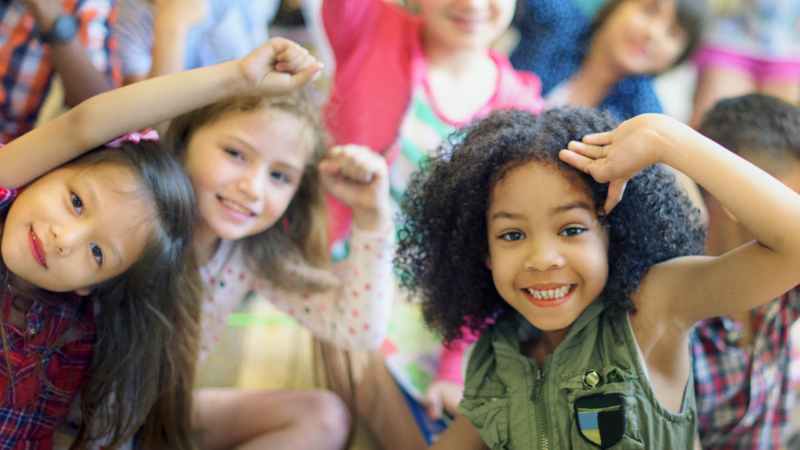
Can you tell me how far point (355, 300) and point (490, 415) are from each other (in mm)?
351

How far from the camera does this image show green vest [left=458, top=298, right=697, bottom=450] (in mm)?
708

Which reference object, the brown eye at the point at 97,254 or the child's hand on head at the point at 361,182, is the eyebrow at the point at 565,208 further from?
the brown eye at the point at 97,254

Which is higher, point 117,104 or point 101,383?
point 117,104

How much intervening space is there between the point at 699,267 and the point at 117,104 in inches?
31.7

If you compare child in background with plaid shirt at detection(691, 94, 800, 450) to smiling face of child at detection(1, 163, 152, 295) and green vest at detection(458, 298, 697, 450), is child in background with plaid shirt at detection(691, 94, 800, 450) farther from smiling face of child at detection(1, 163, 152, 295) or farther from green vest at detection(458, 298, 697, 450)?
smiling face of child at detection(1, 163, 152, 295)

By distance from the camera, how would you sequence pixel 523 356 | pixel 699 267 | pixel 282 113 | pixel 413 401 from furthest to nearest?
pixel 413 401 → pixel 282 113 → pixel 523 356 → pixel 699 267

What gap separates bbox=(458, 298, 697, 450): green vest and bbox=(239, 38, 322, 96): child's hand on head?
500 mm

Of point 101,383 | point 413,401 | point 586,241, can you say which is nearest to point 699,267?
point 586,241

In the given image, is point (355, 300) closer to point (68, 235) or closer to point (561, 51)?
point (68, 235)

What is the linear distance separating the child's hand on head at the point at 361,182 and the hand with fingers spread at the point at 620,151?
1.16 feet

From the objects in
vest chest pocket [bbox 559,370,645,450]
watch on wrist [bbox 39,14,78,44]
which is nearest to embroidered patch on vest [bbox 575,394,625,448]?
vest chest pocket [bbox 559,370,645,450]

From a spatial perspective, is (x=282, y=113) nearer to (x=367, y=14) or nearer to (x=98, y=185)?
(x=98, y=185)

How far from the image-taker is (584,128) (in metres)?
0.75

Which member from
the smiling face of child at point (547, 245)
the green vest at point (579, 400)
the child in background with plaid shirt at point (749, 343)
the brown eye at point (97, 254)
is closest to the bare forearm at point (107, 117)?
the brown eye at point (97, 254)
